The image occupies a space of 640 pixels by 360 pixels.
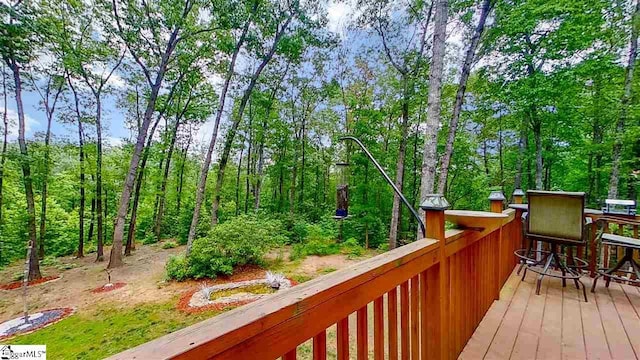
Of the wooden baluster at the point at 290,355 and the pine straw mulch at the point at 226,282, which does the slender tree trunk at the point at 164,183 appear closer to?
the pine straw mulch at the point at 226,282

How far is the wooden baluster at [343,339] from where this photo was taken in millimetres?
839

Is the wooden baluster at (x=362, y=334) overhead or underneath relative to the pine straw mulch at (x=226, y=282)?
overhead

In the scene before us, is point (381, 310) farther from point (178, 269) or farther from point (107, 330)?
point (178, 269)

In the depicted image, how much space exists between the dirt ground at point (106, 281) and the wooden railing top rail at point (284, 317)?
20.6 ft

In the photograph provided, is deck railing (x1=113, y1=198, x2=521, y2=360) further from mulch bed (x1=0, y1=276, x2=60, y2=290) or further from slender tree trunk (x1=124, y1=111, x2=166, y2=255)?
slender tree trunk (x1=124, y1=111, x2=166, y2=255)

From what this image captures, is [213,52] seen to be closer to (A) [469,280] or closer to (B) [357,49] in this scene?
(B) [357,49]

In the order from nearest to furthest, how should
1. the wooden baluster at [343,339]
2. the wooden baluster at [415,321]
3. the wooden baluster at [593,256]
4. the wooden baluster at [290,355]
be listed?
1. the wooden baluster at [290,355]
2. the wooden baluster at [343,339]
3. the wooden baluster at [415,321]
4. the wooden baluster at [593,256]

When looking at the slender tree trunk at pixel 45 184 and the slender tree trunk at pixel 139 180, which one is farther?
the slender tree trunk at pixel 139 180

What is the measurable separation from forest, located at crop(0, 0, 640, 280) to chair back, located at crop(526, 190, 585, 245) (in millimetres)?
1858

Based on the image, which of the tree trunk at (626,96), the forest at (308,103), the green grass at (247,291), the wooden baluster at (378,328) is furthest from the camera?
the green grass at (247,291)

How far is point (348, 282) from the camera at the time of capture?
0.83m

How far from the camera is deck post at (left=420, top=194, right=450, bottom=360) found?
1.33 metres

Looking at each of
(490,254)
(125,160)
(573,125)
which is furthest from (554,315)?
(125,160)

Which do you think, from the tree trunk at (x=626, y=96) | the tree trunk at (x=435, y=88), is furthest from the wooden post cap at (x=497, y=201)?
the tree trunk at (x=626, y=96)
